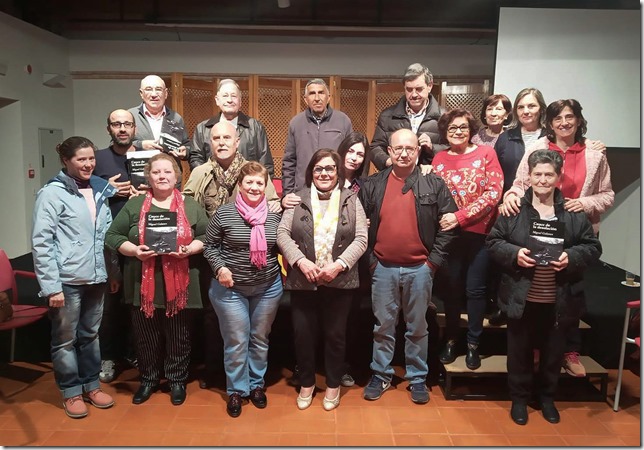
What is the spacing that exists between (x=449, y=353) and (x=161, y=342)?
1855 millimetres

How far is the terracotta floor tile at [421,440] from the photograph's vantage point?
108 inches

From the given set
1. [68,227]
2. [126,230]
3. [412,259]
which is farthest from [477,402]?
[68,227]

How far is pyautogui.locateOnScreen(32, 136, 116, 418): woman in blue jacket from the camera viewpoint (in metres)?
2.69

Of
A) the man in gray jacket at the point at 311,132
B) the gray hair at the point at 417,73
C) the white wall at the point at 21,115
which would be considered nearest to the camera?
the gray hair at the point at 417,73

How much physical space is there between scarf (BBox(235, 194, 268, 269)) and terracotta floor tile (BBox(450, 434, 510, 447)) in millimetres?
1450

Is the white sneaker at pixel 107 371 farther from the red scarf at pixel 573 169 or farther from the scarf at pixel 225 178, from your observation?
the red scarf at pixel 573 169

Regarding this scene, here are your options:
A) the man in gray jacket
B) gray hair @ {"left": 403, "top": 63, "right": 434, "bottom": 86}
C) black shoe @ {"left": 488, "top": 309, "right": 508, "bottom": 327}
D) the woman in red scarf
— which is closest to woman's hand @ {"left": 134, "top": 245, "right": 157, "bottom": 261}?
the woman in red scarf

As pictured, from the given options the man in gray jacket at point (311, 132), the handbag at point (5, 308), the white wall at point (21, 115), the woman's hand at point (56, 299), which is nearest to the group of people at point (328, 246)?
the woman's hand at point (56, 299)

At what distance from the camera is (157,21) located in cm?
642

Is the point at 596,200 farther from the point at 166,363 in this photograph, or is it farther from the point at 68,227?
the point at 68,227

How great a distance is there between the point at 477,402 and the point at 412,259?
106cm

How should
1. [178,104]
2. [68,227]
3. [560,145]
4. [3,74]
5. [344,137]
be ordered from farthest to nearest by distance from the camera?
1. [178,104]
2. [3,74]
3. [344,137]
4. [560,145]
5. [68,227]

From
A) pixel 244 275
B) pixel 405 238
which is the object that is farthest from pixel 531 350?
pixel 244 275

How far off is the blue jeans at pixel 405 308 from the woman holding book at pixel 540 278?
1.47ft
